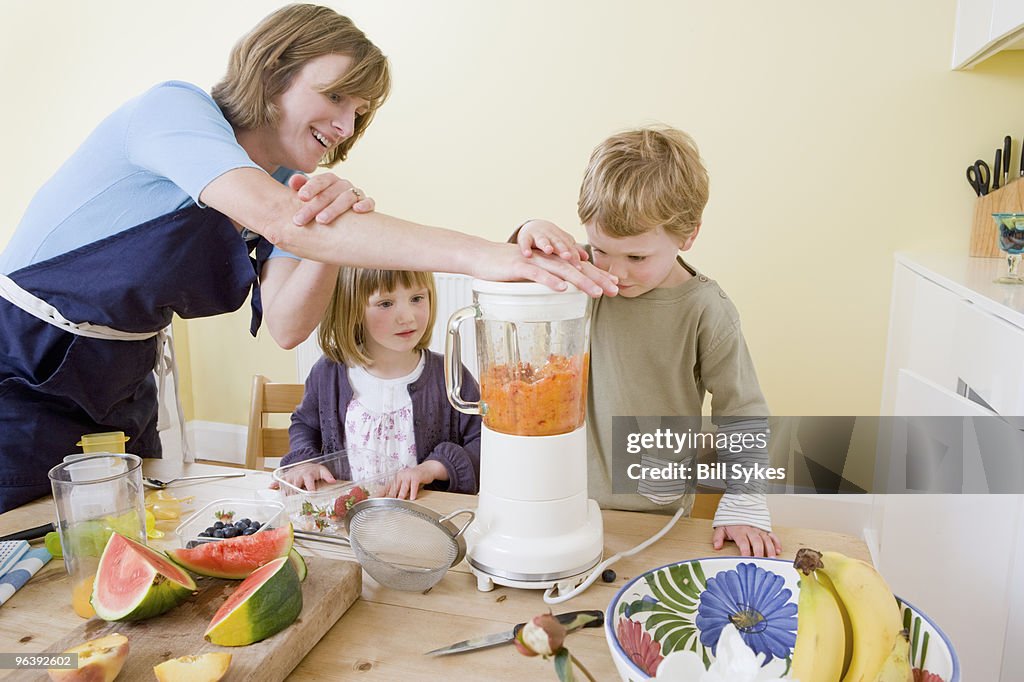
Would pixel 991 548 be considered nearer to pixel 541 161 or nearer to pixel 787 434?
pixel 787 434

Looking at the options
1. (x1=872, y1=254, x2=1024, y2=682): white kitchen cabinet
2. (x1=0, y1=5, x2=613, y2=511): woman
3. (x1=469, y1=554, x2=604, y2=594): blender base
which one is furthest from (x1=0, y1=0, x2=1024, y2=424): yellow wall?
(x1=469, y1=554, x2=604, y2=594): blender base

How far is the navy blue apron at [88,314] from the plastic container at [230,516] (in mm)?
283

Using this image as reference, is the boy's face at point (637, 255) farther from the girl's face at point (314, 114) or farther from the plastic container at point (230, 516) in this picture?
the plastic container at point (230, 516)

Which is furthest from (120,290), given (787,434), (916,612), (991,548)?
(787,434)

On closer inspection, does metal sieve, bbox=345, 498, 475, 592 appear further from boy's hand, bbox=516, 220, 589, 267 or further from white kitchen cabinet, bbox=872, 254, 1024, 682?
white kitchen cabinet, bbox=872, 254, 1024, 682

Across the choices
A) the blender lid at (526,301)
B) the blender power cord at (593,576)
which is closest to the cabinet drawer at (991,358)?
the blender power cord at (593,576)

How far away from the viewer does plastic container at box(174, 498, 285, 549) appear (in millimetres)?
1000

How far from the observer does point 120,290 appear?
1.13 m

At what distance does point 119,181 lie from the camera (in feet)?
3.80

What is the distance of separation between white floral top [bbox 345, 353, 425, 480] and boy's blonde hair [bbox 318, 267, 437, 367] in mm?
58

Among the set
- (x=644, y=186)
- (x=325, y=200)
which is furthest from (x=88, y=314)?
(x=644, y=186)

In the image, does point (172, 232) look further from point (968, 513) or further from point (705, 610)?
point (968, 513)

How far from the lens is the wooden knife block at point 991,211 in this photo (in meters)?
2.14

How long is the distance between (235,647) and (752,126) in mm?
2212
